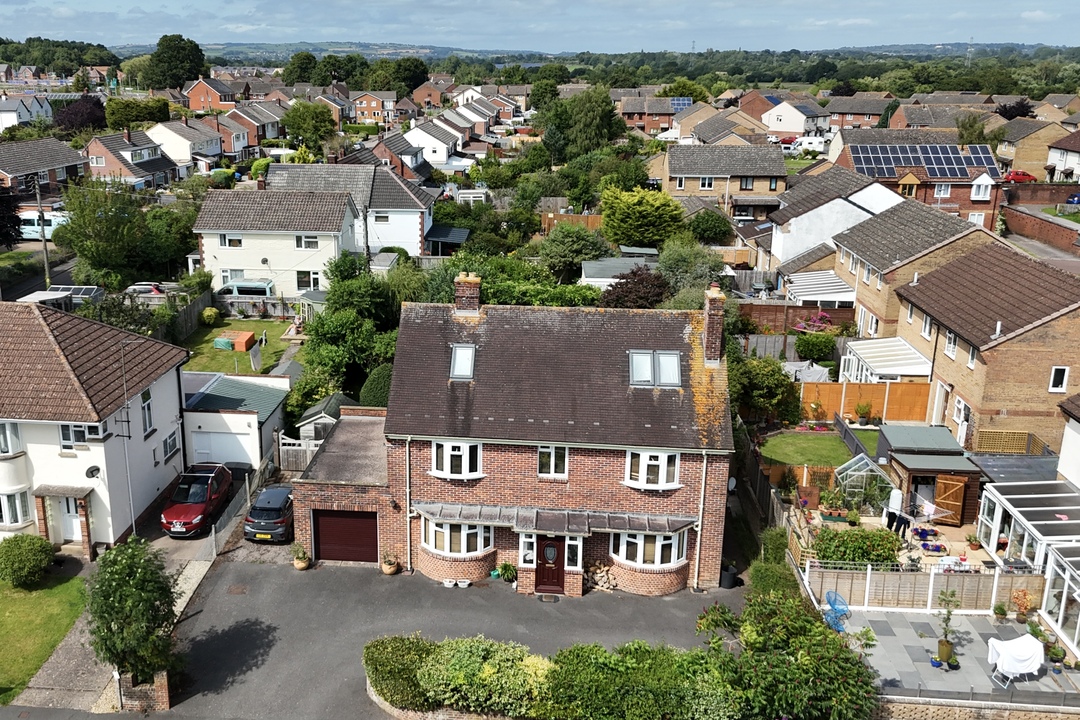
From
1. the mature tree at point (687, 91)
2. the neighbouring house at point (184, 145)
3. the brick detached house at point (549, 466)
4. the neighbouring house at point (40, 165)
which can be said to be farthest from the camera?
the mature tree at point (687, 91)

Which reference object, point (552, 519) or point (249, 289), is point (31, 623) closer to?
point (552, 519)

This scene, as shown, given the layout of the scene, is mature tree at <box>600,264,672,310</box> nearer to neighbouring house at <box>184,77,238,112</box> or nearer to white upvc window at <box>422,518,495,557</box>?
white upvc window at <box>422,518,495,557</box>

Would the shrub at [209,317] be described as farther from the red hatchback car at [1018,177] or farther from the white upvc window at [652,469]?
the red hatchback car at [1018,177]

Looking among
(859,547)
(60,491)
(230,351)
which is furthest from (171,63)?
(859,547)

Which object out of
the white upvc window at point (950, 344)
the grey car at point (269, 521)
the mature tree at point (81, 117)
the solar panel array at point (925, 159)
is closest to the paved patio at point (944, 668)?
the white upvc window at point (950, 344)

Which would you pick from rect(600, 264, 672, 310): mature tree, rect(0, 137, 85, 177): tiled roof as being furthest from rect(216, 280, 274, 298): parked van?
rect(0, 137, 85, 177): tiled roof
